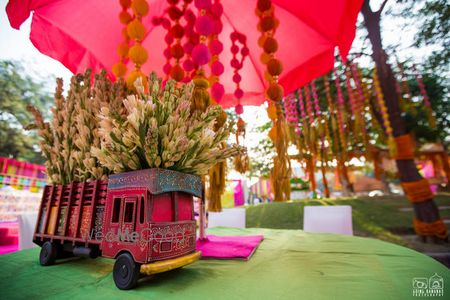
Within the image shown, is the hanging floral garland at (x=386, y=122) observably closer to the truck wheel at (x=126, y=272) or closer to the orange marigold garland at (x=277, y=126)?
the orange marigold garland at (x=277, y=126)

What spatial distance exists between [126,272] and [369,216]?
22.8 ft

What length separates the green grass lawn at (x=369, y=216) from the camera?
508 centimetres

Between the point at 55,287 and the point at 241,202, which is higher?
the point at 241,202

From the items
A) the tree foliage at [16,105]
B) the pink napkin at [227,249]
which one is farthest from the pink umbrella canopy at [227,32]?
the tree foliage at [16,105]

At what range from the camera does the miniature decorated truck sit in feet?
2.55

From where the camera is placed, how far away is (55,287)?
79cm

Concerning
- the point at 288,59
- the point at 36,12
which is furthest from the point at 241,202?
the point at 36,12

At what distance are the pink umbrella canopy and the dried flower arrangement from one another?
0.73 m

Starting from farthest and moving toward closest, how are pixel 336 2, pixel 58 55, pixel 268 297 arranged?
pixel 58 55
pixel 336 2
pixel 268 297

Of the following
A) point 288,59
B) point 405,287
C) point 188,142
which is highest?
point 288,59

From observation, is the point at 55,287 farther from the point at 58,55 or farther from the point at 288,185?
the point at 58,55

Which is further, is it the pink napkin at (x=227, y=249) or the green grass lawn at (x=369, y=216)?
the green grass lawn at (x=369, y=216)

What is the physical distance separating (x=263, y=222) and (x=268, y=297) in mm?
5871

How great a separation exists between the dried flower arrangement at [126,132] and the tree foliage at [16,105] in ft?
37.0
